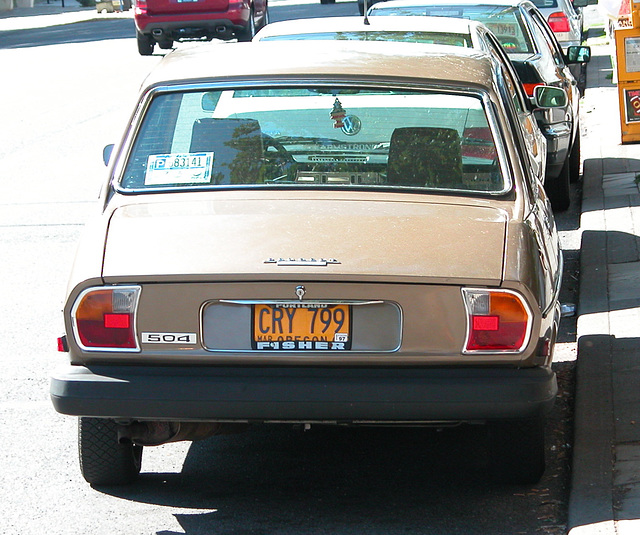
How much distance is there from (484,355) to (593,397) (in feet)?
4.62

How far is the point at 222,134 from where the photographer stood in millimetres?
4648

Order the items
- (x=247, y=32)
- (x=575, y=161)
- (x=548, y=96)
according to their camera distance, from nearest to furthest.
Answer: (x=548, y=96) → (x=575, y=161) → (x=247, y=32)

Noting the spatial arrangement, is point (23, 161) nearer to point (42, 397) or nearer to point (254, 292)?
point (42, 397)

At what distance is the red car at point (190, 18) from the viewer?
23.0 metres

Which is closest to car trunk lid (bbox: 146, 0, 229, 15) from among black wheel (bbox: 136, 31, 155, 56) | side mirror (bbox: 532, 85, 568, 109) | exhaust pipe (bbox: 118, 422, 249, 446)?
black wheel (bbox: 136, 31, 155, 56)

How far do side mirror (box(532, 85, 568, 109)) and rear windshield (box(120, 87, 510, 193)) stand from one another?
212cm

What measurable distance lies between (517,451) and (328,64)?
1.75 metres

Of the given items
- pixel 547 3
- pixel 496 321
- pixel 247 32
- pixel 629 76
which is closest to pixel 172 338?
pixel 496 321

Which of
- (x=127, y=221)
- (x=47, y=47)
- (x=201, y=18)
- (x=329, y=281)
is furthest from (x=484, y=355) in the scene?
(x=47, y=47)

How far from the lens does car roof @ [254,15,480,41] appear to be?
24.9 ft

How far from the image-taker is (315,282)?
151 inches

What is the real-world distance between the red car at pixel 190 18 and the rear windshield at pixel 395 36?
51.0 ft

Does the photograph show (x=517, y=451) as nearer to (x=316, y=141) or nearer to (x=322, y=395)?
(x=322, y=395)

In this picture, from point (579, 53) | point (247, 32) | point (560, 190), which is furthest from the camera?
point (247, 32)
